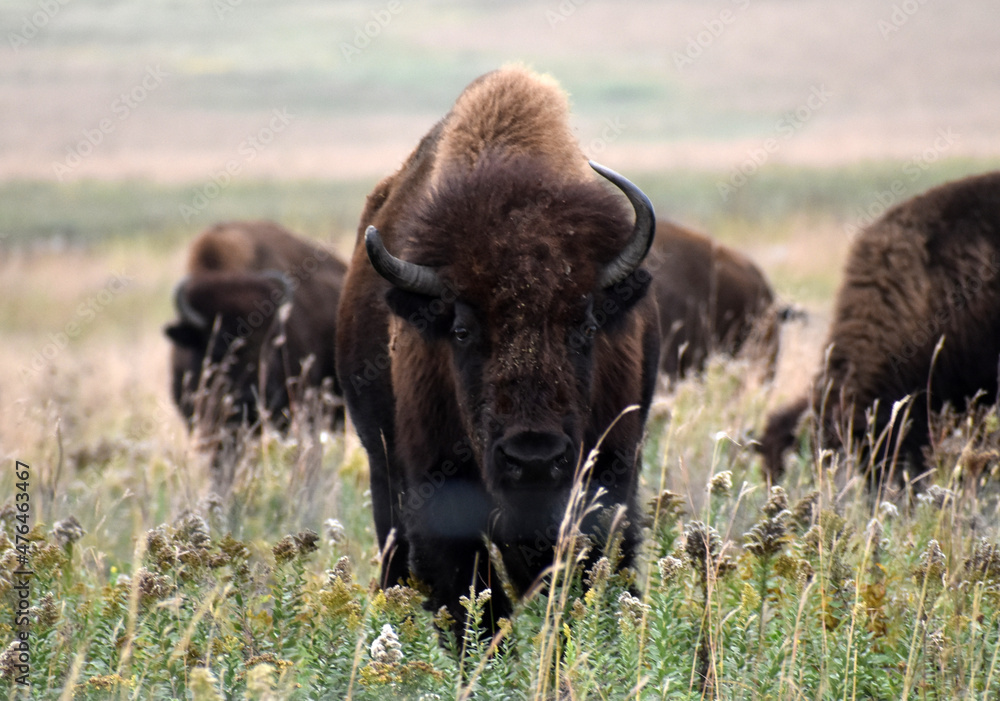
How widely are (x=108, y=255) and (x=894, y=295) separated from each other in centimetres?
2999

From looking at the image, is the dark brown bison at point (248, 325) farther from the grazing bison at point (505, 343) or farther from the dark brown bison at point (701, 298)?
the grazing bison at point (505, 343)

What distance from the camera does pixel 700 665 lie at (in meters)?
3.55

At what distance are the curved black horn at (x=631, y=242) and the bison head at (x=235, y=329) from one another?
583 centimetres

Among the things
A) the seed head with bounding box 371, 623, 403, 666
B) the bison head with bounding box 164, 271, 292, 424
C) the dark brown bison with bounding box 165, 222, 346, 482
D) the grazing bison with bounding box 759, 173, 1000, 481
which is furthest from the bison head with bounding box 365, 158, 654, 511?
Result: the bison head with bounding box 164, 271, 292, 424

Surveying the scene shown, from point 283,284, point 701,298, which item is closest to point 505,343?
point 283,284

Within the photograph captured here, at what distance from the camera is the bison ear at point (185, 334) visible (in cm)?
979

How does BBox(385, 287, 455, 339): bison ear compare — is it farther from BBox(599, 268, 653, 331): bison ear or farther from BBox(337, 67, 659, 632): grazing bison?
BBox(599, 268, 653, 331): bison ear

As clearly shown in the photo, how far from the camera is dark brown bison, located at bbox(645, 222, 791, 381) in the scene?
423 inches

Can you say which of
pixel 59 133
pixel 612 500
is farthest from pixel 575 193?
pixel 59 133

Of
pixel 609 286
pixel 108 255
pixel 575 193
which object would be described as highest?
pixel 575 193

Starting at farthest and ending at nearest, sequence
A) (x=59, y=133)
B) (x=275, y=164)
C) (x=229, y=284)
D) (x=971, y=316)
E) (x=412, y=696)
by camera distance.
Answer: (x=275, y=164), (x=59, y=133), (x=229, y=284), (x=971, y=316), (x=412, y=696)

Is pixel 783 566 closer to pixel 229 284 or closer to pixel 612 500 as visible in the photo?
pixel 612 500

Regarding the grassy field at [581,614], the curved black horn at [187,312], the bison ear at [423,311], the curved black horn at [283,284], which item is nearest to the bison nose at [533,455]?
the grassy field at [581,614]

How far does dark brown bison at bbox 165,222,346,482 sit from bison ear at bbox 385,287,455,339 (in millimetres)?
4462
